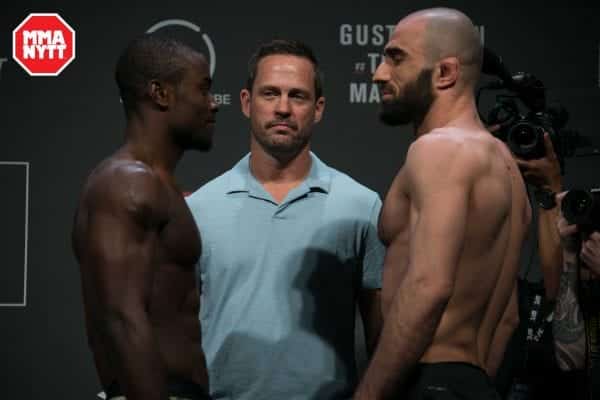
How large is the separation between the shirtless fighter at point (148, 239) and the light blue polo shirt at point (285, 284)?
488mm

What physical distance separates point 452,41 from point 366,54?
4.55 ft

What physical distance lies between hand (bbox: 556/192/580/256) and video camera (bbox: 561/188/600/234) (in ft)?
0.25

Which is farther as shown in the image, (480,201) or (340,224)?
(340,224)

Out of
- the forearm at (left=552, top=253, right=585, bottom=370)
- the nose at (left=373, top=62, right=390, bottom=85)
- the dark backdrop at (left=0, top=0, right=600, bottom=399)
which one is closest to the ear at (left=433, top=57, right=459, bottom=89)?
the nose at (left=373, top=62, right=390, bottom=85)

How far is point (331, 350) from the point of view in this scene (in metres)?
2.27

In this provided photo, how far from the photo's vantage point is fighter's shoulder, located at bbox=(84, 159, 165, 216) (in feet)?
5.28

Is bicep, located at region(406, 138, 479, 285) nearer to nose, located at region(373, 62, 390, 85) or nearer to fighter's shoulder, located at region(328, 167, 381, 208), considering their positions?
nose, located at region(373, 62, 390, 85)

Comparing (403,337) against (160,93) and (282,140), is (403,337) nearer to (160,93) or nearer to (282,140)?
(160,93)

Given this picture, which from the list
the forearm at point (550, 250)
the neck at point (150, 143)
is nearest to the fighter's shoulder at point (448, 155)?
the neck at point (150, 143)

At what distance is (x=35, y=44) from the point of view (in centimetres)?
327

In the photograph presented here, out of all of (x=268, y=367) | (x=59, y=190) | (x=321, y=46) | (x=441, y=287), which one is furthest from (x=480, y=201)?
(x=59, y=190)

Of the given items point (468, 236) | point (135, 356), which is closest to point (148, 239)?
point (135, 356)

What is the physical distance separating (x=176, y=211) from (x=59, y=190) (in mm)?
1653

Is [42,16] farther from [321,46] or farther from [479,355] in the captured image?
[479,355]
